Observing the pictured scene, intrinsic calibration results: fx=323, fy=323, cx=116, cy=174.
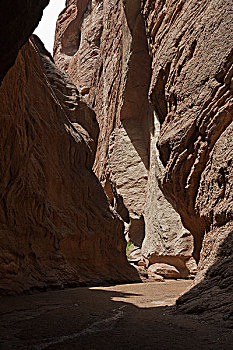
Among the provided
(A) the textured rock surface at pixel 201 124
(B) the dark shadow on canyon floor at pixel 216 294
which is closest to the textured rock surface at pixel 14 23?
(B) the dark shadow on canyon floor at pixel 216 294

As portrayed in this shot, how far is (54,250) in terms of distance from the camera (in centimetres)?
905

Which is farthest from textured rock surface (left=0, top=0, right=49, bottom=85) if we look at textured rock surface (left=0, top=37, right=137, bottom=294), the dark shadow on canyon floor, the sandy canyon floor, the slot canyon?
the dark shadow on canyon floor

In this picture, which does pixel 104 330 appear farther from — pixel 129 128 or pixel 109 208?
pixel 129 128

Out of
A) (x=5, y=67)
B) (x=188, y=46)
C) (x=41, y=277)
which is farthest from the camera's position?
(x=188, y=46)

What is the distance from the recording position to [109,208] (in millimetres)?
12938

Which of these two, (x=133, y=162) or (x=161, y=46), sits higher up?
(x=161, y=46)

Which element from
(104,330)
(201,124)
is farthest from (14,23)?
(201,124)

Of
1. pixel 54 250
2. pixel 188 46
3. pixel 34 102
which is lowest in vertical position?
pixel 54 250

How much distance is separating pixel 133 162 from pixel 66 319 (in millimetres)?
19510

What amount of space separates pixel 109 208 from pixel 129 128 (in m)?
11.7

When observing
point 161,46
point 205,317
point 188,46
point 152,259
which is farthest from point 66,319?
point 152,259

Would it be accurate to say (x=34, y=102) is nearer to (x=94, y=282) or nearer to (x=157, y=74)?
(x=157, y=74)

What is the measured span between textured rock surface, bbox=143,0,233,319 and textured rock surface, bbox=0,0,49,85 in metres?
4.03

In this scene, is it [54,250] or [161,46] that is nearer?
[54,250]
